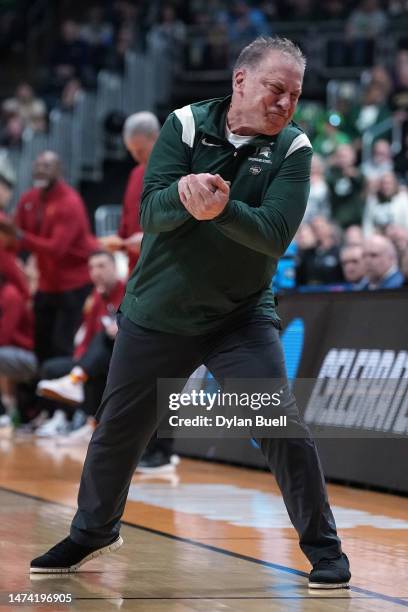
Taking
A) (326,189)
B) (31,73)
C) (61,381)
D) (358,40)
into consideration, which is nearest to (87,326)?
(61,381)

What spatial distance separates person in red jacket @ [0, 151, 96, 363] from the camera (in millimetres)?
12695

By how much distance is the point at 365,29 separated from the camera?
19.9 metres

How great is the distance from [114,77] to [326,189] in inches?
239

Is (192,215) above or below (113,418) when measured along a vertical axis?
above

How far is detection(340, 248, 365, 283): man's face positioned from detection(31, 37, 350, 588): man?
673 centimetres

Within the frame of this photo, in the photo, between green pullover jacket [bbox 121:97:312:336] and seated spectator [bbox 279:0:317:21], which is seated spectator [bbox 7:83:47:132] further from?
green pullover jacket [bbox 121:97:312:336]

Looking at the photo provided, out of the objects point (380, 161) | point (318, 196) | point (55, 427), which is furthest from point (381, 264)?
point (380, 161)

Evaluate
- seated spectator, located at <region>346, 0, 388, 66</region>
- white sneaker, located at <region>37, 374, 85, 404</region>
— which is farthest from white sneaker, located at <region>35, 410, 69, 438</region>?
seated spectator, located at <region>346, 0, 388, 66</region>

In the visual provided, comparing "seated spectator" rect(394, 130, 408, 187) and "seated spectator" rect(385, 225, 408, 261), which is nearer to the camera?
"seated spectator" rect(385, 225, 408, 261)

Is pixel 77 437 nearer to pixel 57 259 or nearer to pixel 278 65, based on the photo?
pixel 57 259

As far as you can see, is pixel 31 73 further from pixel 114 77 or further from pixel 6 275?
pixel 6 275

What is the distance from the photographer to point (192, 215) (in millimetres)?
4527

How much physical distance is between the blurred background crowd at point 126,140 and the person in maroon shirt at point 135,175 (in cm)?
1

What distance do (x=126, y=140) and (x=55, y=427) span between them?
4.55 meters
